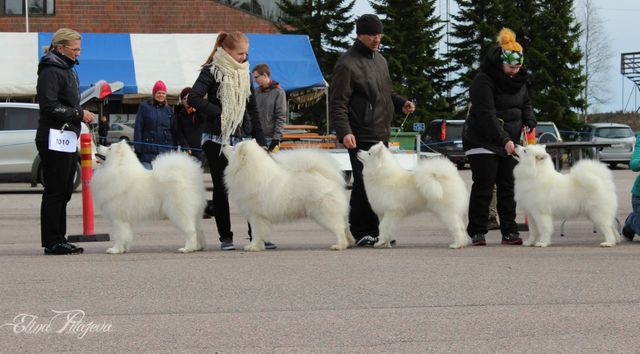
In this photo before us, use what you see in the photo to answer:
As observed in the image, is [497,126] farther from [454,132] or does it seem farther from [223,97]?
[454,132]

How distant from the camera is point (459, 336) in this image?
6.00m

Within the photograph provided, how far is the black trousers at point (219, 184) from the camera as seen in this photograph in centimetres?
1016

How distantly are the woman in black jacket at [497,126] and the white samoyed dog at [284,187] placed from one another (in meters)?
1.67

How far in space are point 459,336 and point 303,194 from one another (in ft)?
13.2

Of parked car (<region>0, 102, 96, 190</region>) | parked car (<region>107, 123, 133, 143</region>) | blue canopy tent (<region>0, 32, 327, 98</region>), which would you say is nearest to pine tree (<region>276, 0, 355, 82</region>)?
parked car (<region>107, 123, 133, 143</region>)

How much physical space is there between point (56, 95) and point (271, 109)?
128 inches

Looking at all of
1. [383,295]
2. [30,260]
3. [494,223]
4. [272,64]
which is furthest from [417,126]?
[383,295]

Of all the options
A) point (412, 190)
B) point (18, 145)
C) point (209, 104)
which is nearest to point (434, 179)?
point (412, 190)

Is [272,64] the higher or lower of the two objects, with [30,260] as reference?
higher

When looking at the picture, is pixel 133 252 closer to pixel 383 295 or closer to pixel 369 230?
pixel 369 230

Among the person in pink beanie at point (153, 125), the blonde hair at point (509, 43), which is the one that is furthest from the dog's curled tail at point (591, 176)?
the person in pink beanie at point (153, 125)

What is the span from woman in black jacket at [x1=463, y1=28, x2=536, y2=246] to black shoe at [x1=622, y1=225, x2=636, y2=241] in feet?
4.19

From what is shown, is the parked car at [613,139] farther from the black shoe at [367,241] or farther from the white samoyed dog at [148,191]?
the white samoyed dog at [148,191]

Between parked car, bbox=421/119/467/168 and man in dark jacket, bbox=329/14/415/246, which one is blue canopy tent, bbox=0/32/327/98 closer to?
parked car, bbox=421/119/467/168
